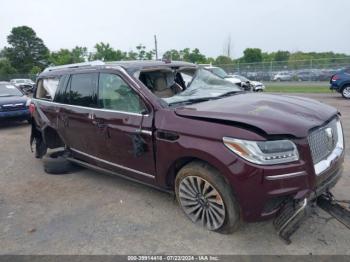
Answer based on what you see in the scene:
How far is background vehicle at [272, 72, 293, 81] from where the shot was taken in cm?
3000

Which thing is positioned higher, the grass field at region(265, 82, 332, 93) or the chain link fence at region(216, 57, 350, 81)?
the chain link fence at region(216, 57, 350, 81)

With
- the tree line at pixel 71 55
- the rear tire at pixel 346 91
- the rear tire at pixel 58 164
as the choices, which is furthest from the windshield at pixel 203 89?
the tree line at pixel 71 55

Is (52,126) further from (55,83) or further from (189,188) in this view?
(189,188)

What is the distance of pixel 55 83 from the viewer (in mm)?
5398

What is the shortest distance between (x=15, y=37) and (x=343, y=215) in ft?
264

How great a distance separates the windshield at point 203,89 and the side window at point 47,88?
2350 mm

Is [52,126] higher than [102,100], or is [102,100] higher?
[102,100]

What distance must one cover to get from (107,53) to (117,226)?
5158 centimetres

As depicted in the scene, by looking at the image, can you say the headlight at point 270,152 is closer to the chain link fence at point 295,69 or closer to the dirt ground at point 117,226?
the dirt ground at point 117,226

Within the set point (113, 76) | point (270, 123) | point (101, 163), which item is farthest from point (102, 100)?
point (270, 123)

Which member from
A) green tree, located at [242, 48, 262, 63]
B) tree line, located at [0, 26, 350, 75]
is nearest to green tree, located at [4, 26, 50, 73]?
tree line, located at [0, 26, 350, 75]

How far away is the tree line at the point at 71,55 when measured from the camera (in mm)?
51938

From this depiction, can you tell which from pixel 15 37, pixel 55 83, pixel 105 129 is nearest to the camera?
pixel 105 129

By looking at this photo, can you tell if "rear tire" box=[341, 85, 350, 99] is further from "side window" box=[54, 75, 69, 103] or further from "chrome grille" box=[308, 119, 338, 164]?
"side window" box=[54, 75, 69, 103]
